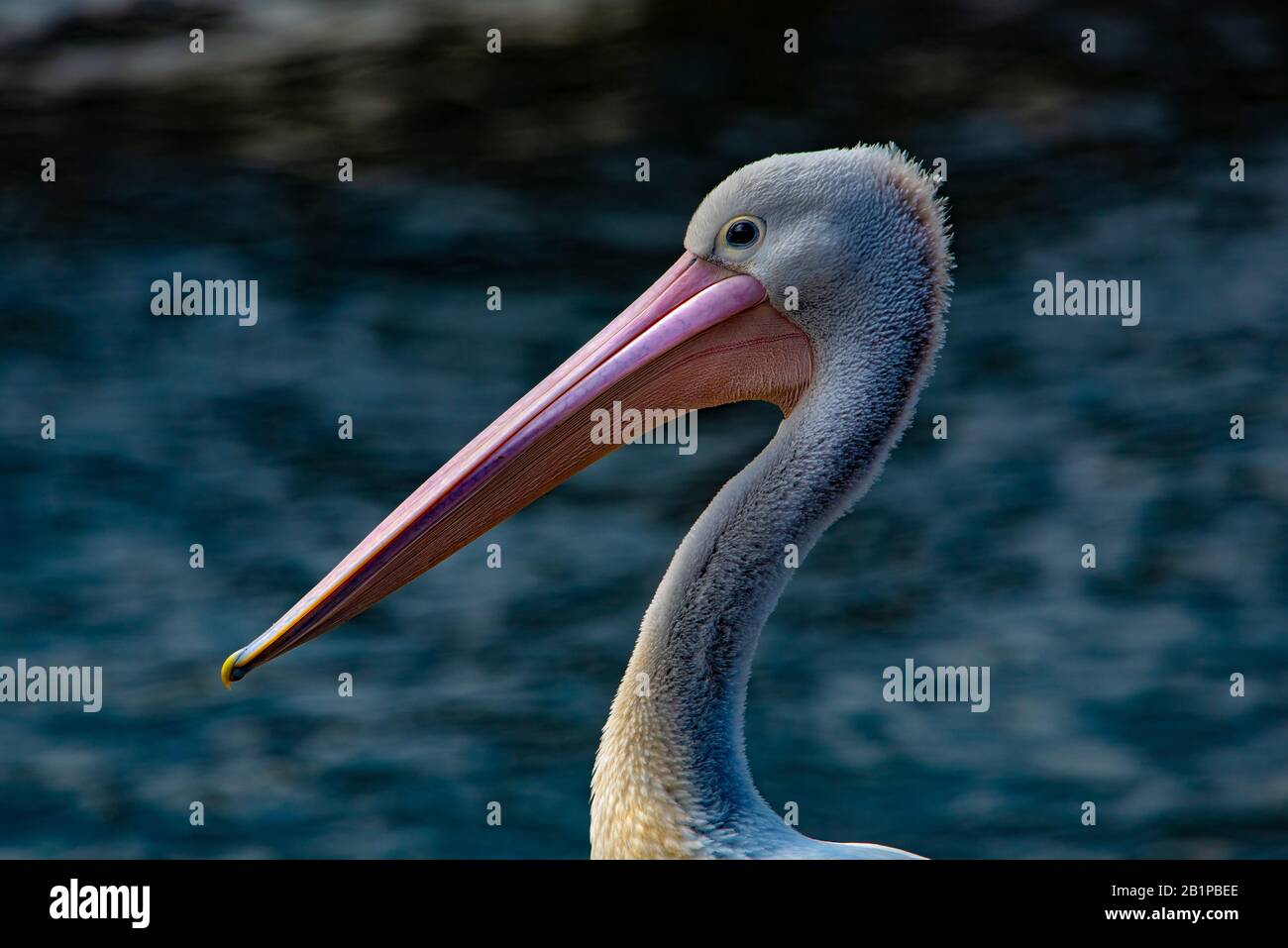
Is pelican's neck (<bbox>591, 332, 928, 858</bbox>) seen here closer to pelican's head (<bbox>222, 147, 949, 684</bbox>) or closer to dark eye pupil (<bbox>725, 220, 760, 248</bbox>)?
pelican's head (<bbox>222, 147, 949, 684</bbox>)

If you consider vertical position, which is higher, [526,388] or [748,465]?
[526,388]

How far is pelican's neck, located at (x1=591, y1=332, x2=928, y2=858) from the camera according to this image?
2279 millimetres

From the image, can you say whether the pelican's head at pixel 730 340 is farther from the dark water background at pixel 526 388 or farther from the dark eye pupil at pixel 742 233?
the dark water background at pixel 526 388

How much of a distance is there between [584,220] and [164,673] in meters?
2.36

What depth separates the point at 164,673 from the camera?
195 inches

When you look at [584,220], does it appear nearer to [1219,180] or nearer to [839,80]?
[839,80]

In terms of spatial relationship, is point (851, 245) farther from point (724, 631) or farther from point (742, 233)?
A: point (724, 631)

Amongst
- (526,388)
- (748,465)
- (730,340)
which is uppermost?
(526,388)

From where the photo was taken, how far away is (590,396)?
2.50 m

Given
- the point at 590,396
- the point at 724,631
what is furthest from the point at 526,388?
the point at 724,631

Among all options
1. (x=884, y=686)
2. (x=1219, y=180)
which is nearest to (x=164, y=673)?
(x=884, y=686)

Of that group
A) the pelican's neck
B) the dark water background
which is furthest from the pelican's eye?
the dark water background

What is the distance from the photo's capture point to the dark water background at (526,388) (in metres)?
4.95

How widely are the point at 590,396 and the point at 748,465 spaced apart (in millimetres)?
330
